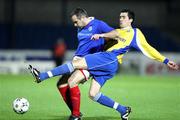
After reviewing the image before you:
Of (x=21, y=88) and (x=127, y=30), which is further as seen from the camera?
(x=21, y=88)

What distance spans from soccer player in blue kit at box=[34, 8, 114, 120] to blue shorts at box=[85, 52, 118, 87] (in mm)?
166

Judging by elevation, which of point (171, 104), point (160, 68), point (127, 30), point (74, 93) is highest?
point (127, 30)

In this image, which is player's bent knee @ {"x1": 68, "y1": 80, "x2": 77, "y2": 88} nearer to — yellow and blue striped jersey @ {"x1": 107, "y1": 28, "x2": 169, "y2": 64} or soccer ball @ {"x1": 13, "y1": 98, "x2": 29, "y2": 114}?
yellow and blue striped jersey @ {"x1": 107, "y1": 28, "x2": 169, "y2": 64}

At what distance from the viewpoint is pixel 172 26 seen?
35969mm

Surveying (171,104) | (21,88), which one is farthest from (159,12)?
(171,104)

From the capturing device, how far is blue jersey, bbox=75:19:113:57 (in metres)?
9.76

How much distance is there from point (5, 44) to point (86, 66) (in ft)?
83.0

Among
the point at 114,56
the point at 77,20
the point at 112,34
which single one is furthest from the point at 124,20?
the point at 77,20

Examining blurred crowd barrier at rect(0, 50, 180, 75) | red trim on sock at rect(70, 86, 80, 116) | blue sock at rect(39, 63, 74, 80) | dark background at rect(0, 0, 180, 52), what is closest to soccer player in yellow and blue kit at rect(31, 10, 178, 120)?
blue sock at rect(39, 63, 74, 80)

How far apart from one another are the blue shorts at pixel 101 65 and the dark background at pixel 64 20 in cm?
2484

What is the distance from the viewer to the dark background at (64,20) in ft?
113

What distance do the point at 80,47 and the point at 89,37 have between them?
264mm

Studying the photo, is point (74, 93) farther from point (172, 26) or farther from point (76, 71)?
point (172, 26)

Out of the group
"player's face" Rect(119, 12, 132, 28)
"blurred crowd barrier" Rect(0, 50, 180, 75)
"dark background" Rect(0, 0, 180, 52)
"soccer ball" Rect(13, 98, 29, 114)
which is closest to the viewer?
"player's face" Rect(119, 12, 132, 28)
